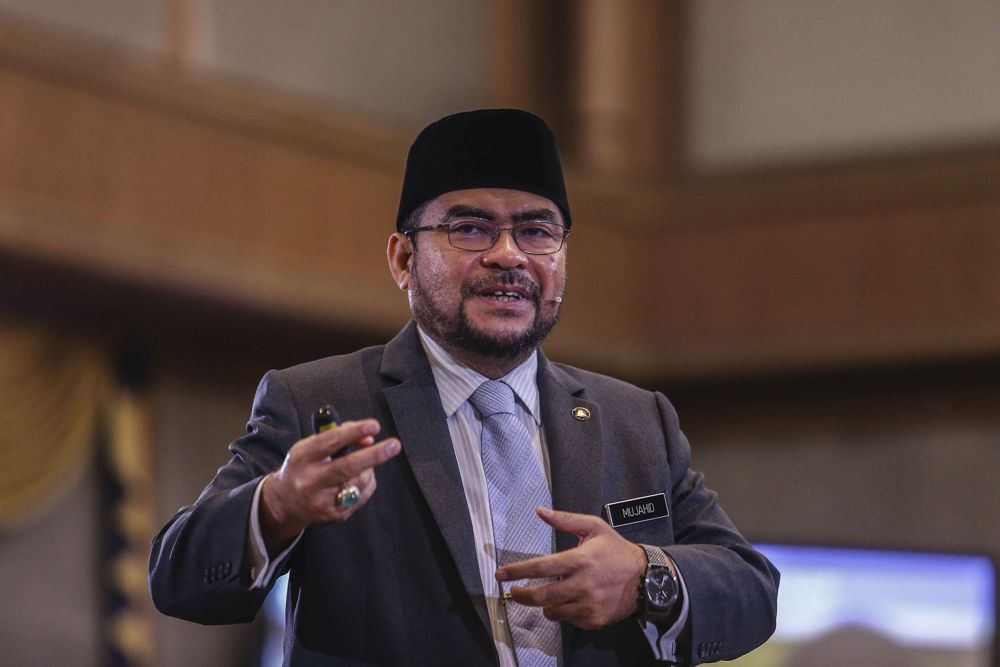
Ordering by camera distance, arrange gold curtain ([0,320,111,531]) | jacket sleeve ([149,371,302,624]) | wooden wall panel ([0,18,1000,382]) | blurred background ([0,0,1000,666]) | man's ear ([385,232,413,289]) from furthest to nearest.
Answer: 1. gold curtain ([0,320,111,531])
2. blurred background ([0,0,1000,666])
3. wooden wall panel ([0,18,1000,382])
4. man's ear ([385,232,413,289])
5. jacket sleeve ([149,371,302,624])

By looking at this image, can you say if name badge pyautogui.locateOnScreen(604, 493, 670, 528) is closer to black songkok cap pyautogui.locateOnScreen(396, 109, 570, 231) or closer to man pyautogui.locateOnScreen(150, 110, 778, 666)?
man pyautogui.locateOnScreen(150, 110, 778, 666)

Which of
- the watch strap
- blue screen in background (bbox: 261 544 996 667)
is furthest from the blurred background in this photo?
the watch strap

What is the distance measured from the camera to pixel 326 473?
1.63m

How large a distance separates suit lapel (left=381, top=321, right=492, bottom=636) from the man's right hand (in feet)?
0.81

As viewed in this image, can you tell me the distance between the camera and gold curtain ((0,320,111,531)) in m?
5.35

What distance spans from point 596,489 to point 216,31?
3.84 metres

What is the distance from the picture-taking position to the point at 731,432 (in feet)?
20.7

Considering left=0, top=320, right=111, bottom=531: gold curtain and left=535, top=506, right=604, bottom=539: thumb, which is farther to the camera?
left=0, top=320, right=111, bottom=531: gold curtain

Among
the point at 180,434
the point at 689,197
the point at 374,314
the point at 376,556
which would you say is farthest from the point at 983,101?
the point at 376,556

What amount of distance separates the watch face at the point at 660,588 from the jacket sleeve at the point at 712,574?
0.09ft

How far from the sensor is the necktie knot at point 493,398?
6.72ft

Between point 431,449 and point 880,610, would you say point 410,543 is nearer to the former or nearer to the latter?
point 431,449

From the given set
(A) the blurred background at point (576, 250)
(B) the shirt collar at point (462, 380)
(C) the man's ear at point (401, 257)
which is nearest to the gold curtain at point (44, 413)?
(A) the blurred background at point (576, 250)

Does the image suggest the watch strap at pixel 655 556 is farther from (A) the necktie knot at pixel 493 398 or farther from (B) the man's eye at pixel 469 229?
(B) the man's eye at pixel 469 229
